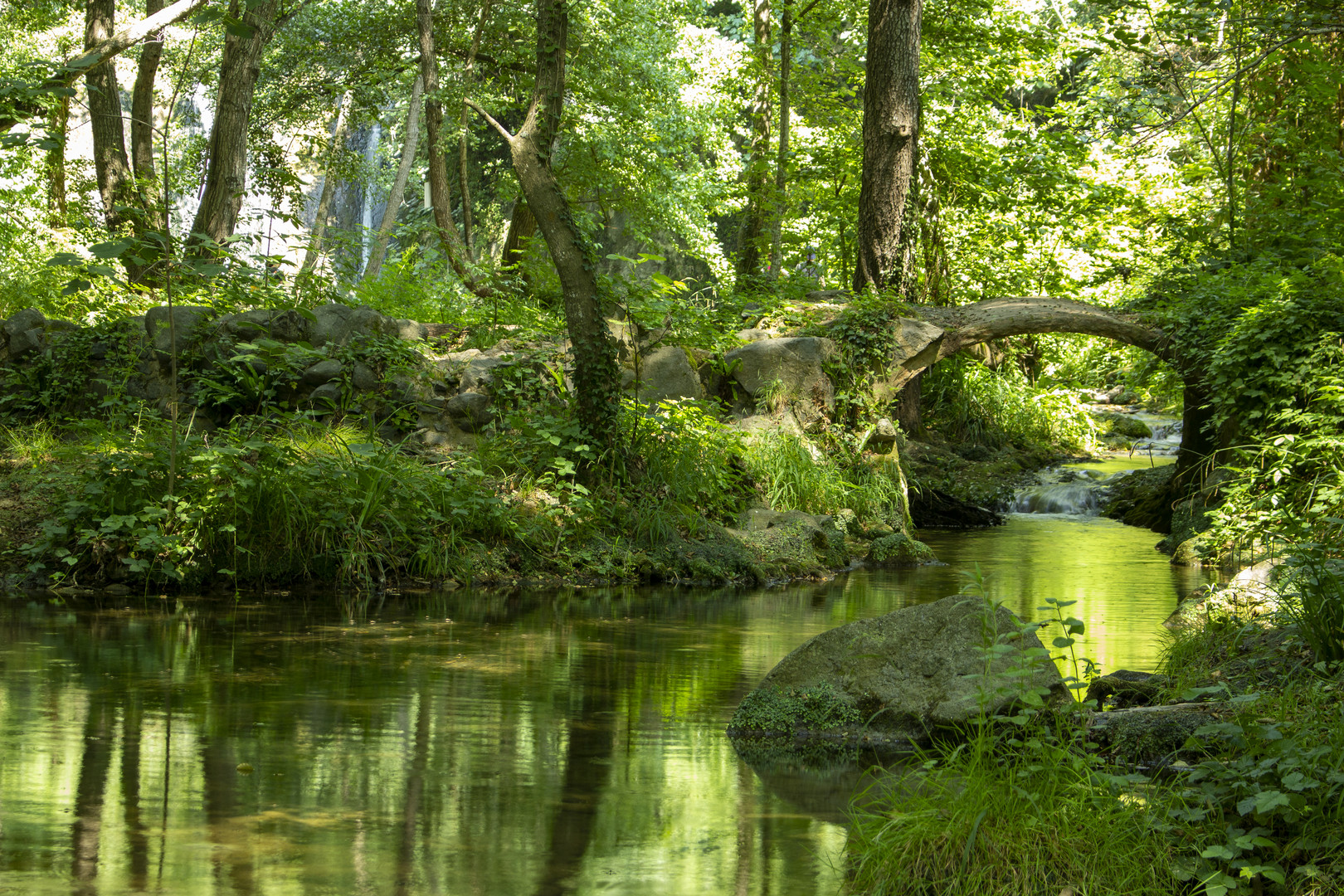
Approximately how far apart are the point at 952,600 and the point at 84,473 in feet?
21.1

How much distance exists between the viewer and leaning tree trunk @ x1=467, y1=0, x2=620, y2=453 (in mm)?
9953

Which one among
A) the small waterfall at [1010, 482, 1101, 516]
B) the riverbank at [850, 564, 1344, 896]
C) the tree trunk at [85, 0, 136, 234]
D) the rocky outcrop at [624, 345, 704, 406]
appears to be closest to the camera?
the riverbank at [850, 564, 1344, 896]

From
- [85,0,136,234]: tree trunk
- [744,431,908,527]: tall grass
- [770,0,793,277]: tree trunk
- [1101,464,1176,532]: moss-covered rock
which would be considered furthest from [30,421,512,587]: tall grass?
[770,0,793,277]: tree trunk

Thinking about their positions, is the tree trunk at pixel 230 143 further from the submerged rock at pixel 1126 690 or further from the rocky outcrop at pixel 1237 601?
the submerged rock at pixel 1126 690

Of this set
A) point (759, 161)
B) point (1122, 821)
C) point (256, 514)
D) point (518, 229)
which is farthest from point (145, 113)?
point (1122, 821)

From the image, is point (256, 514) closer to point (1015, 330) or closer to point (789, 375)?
point (789, 375)

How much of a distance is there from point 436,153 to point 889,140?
655cm

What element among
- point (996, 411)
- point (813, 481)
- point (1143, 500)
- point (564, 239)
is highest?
point (564, 239)

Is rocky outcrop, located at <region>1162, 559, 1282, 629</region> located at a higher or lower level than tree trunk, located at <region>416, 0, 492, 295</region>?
lower

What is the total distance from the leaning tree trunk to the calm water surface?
239cm

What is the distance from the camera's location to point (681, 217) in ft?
76.2

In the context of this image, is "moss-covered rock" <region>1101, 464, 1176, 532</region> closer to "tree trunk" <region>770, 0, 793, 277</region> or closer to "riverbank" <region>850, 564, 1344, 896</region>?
"tree trunk" <region>770, 0, 793, 277</region>

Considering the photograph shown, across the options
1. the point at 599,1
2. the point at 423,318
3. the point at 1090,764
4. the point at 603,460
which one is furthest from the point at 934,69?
the point at 1090,764

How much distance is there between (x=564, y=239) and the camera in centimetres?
995
